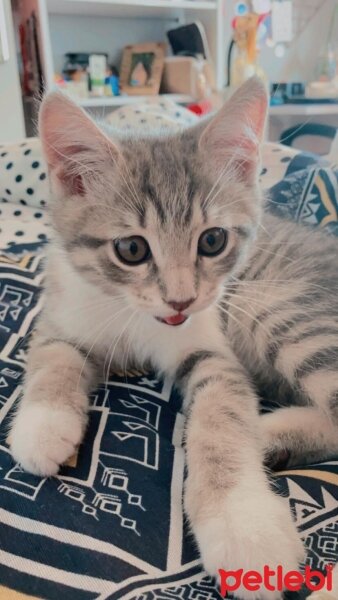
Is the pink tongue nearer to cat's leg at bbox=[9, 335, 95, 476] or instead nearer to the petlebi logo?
cat's leg at bbox=[9, 335, 95, 476]

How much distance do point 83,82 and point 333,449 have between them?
2.26m

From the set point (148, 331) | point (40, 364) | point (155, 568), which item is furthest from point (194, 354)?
point (155, 568)

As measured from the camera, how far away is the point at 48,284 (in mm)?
1082

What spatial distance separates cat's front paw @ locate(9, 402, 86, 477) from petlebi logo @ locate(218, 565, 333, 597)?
0.26m

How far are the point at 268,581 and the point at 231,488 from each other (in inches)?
4.9

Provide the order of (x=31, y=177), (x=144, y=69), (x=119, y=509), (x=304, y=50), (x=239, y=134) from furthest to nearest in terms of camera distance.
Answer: (x=304, y=50) < (x=144, y=69) < (x=31, y=177) < (x=239, y=134) < (x=119, y=509)

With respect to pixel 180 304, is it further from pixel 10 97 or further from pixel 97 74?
pixel 97 74

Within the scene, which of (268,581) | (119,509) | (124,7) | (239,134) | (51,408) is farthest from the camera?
(124,7)

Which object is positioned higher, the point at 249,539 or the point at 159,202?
the point at 159,202

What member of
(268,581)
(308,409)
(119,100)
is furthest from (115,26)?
(268,581)

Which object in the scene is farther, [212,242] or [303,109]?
[303,109]

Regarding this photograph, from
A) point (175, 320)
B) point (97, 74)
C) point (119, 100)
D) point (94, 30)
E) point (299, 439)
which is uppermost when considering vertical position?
point (94, 30)

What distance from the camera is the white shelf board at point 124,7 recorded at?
2453 mm

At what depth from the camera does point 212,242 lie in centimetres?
87
